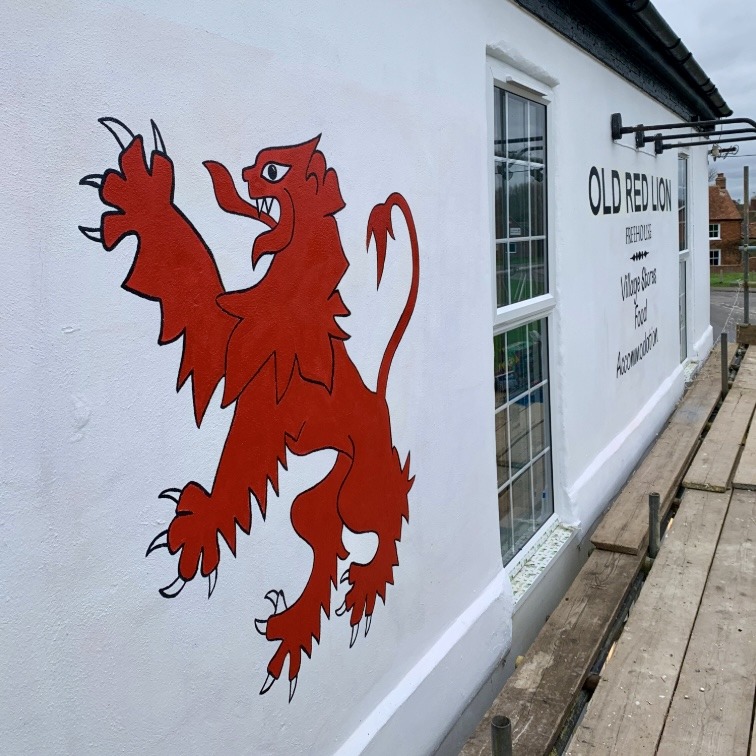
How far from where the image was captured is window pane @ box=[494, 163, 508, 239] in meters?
3.68

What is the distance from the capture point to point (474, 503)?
3.33m

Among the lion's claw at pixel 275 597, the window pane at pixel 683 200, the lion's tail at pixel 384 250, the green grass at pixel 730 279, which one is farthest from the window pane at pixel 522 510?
the green grass at pixel 730 279

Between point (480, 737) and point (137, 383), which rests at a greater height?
point (137, 383)

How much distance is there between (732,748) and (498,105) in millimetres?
2757

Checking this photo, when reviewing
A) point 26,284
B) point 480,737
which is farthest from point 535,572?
point 26,284

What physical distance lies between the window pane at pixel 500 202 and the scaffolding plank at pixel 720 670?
196 centimetres

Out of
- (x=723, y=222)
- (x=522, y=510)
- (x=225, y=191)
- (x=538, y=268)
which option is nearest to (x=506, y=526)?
(x=522, y=510)

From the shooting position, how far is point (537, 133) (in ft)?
13.6

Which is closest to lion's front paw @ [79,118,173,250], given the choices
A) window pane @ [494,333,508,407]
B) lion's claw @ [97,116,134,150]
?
lion's claw @ [97,116,134,150]

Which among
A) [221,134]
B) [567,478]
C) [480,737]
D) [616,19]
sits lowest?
[480,737]

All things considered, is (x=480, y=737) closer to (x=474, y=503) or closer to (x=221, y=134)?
(x=474, y=503)

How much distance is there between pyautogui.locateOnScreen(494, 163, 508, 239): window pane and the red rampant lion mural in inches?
43.6

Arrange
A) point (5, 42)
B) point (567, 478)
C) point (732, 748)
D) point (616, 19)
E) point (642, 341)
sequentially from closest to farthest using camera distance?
point (5, 42), point (732, 748), point (567, 478), point (616, 19), point (642, 341)

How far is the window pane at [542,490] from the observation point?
4343mm
